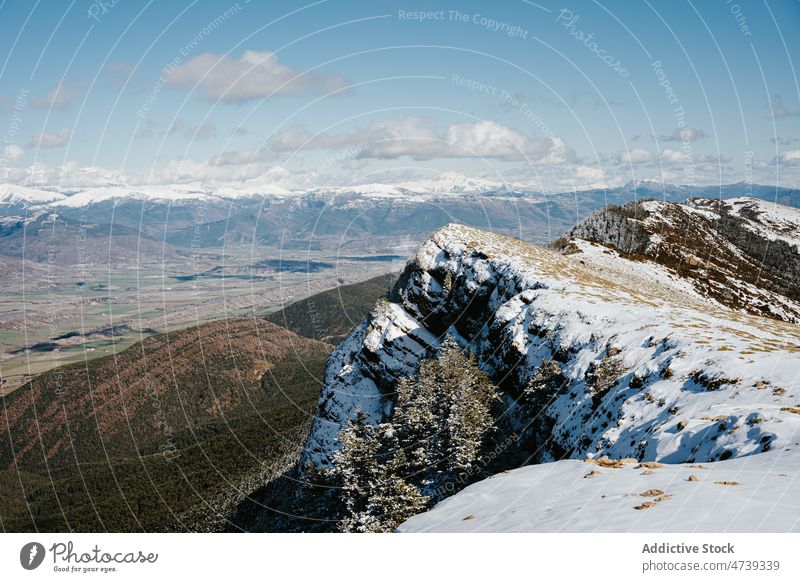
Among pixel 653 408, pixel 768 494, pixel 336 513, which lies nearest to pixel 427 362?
pixel 336 513

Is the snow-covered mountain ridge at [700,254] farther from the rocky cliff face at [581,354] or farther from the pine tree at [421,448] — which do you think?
the pine tree at [421,448]

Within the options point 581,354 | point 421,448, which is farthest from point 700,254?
point 421,448

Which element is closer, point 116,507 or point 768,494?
point 768,494

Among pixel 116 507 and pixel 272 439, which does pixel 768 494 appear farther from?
pixel 116 507

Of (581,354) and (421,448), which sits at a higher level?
Result: (581,354)

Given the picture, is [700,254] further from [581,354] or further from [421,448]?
[421,448]

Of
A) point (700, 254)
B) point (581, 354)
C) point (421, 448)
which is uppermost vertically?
point (700, 254)

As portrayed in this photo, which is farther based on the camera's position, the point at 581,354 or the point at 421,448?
the point at 421,448

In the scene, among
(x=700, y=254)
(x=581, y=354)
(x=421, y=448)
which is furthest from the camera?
(x=700, y=254)
